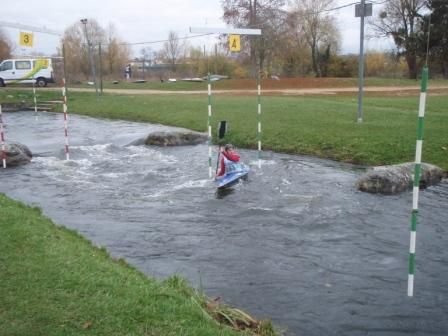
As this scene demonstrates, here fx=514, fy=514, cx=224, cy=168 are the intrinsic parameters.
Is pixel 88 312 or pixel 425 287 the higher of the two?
pixel 88 312

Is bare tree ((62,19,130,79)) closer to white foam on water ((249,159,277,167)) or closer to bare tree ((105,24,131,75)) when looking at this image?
bare tree ((105,24,131,75))

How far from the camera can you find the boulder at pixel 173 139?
17406 mm

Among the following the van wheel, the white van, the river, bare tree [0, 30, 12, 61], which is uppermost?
bare tree [0, 30, 12, 61]

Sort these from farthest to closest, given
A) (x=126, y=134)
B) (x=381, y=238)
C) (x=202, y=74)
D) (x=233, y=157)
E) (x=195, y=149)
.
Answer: (x=202, y=74) < (x=126, y=134) < (x=195, y=149) < (x=233, y=157) < (x=381, y=238)

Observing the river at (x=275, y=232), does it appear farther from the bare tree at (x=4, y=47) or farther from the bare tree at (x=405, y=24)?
the bare tree at (x=4, y=47)

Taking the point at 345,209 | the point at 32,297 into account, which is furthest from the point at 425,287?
the point at 32,297

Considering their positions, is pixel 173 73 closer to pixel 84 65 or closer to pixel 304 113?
pixel 84 65

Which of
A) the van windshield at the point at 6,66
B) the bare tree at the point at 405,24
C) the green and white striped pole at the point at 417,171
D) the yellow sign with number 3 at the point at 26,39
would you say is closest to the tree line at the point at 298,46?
the bare tree at the point at 405,24

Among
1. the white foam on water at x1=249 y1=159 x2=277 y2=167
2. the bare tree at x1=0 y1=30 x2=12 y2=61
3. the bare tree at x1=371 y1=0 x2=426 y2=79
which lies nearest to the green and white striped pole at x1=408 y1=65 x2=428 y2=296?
the white foam on water at x1=249 y1=159 x2=277 y2=167

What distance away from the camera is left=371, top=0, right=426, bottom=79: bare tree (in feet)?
166

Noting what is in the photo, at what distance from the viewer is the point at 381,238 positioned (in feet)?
26.2

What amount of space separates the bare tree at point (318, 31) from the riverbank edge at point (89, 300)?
52.2 metres

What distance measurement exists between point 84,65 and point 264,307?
6343 cm

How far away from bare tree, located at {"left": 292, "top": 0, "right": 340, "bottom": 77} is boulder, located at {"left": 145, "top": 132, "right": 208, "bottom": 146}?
132 ft
